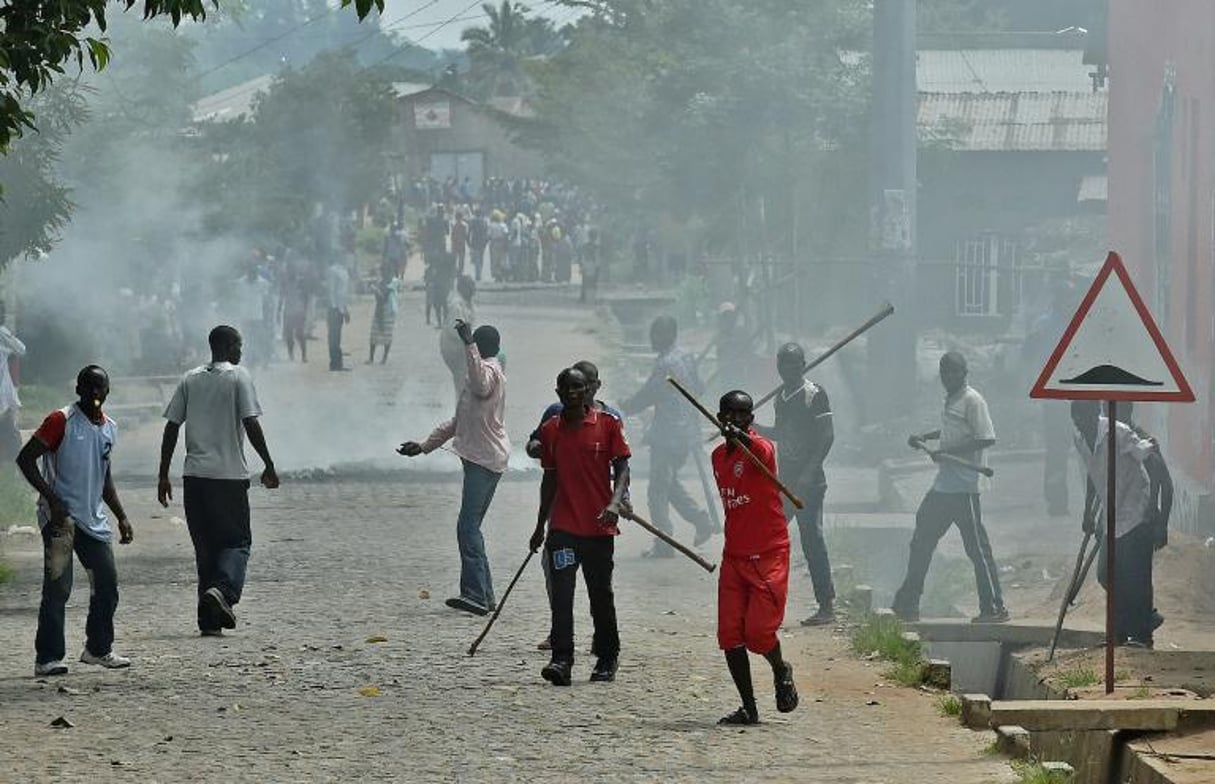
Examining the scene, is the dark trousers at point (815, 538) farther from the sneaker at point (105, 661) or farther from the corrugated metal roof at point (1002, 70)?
the corrugated metal roof at point (1002, 70)

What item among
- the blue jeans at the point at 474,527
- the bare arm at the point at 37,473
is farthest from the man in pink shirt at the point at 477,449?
the bare arm at the point at 37,473

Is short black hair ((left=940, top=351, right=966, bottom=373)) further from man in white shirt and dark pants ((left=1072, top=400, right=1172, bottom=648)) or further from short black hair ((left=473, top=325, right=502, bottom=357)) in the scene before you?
short black hair ((left=473, top=325, right=502, bottom=357))

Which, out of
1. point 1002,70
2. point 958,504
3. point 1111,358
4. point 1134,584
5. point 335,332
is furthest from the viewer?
point 1002,70

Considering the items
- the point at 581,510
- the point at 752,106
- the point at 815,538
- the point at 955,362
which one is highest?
the point at 752,106

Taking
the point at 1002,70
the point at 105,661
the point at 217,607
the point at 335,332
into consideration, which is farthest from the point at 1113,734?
the point at 1002,70

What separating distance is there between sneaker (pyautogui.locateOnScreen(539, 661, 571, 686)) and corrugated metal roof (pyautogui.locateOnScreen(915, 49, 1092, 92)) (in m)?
30.8

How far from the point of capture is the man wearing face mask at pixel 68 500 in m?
10.5

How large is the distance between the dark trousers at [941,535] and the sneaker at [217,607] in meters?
4.09

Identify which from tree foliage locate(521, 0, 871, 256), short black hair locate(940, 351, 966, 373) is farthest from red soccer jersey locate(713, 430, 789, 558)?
tree foliage locate(521, 0, 871, 256)

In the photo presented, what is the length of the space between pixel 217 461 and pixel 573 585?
87.6 inches

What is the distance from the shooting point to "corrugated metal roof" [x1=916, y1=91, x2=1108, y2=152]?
3744cm

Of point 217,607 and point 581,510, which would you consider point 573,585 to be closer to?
point 581,510

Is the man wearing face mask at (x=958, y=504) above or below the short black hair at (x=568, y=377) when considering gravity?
below

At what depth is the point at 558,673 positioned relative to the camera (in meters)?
10.5
